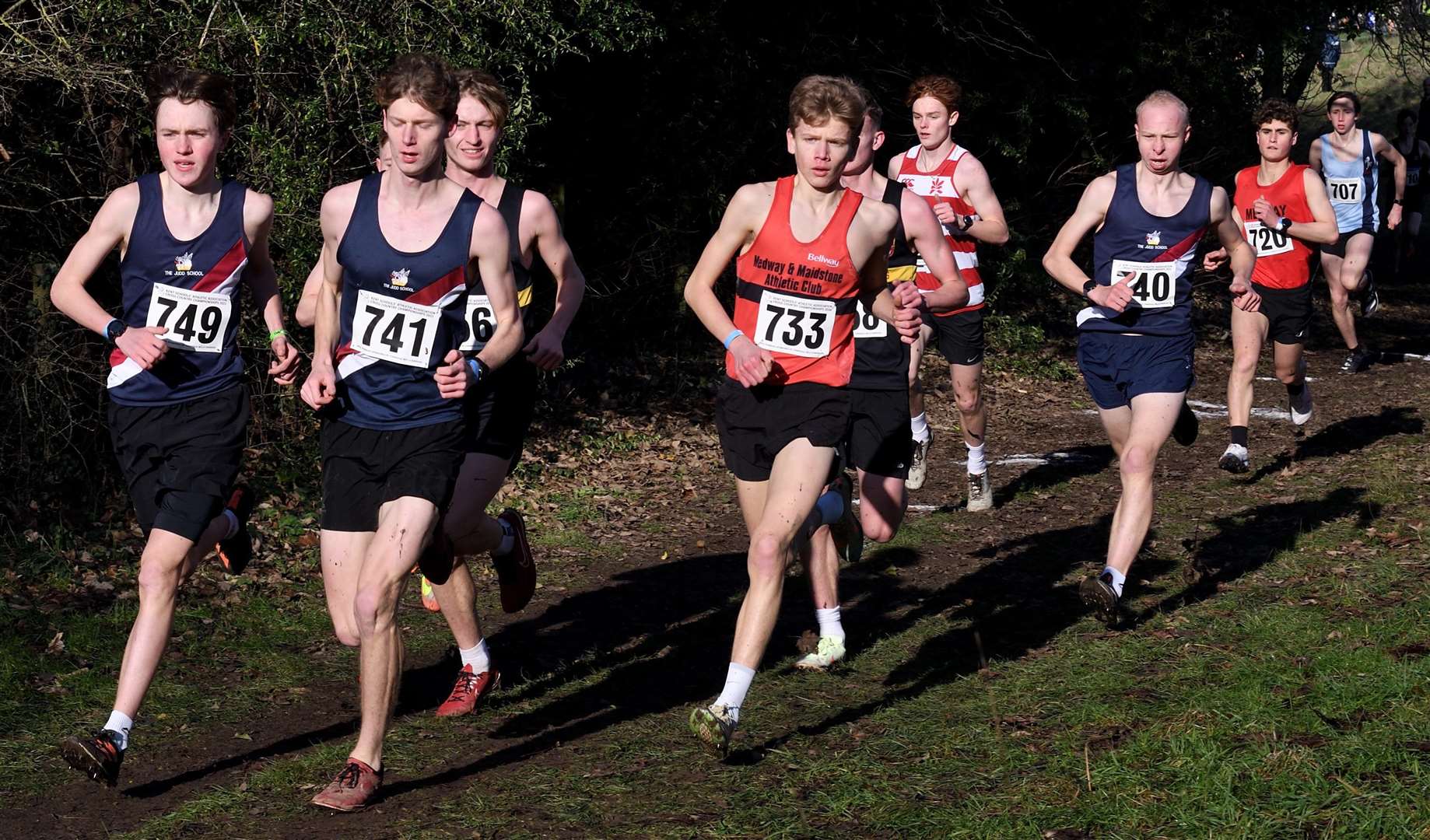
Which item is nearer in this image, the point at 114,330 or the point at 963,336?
the point at 114,330

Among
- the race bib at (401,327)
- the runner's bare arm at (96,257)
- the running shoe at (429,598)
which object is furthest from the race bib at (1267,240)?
the runner's bare arm at (96,257)

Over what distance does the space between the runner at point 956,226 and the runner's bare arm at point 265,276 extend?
3465mm

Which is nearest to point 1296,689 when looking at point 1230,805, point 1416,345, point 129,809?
point 1230,805

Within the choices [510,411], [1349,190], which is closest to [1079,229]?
[510,411]

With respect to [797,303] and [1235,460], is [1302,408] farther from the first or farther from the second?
[797,303]

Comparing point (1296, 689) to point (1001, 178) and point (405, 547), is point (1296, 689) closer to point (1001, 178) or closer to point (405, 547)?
point (405, 547)

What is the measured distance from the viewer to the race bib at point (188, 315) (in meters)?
5.18

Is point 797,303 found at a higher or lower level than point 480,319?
higher

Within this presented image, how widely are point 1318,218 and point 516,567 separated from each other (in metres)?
5.88

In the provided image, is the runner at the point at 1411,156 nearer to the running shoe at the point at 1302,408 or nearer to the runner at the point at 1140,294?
the running shoe at the point at 1302,408

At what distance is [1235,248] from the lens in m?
6.91

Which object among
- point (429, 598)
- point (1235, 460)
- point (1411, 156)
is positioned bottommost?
point (429, 598)

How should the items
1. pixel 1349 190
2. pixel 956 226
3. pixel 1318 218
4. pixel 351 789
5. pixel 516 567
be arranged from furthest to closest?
pixel 1349 190 < pixel 1318 218 < pixel 956 226 < pixel 516 567 < pixel 351 789

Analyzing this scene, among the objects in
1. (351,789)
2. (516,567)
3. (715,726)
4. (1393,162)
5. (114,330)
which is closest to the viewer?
(351,789)
